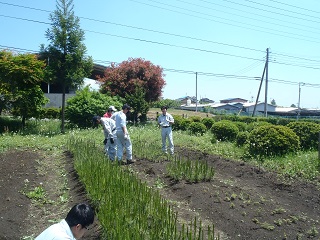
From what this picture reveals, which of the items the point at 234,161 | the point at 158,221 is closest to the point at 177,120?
the point at 234,161

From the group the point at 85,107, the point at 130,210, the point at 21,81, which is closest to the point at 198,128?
the point at 85,107

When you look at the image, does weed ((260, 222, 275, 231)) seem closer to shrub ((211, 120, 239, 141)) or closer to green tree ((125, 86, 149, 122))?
shrub ((211, 120, 239, 141))

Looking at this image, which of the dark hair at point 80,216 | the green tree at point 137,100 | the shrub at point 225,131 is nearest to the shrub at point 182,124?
the green tree at point 137,100

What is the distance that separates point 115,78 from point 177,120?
5.15 metres

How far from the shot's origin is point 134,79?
22.8 m

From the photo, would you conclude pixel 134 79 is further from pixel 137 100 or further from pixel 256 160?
pixel 256 160

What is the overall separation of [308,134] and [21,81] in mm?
12598

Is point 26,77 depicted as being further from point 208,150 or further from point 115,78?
point 208,150

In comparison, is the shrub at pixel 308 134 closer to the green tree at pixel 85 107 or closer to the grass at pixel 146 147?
the grass at pixel 146 147

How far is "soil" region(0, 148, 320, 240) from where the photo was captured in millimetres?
5469

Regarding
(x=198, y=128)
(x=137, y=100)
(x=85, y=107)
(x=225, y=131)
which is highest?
(x=137, y=100)

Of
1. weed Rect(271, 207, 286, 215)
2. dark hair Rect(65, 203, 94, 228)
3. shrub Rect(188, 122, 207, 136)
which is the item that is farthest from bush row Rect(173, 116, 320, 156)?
dark hair Rect(65, 203, 94, 228)

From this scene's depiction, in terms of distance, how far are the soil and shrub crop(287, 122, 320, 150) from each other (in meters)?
3.00

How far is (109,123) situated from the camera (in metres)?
10.2
